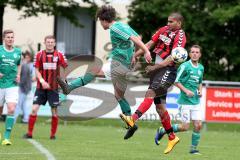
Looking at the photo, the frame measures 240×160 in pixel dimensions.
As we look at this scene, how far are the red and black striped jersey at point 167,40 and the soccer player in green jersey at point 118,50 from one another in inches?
22.3

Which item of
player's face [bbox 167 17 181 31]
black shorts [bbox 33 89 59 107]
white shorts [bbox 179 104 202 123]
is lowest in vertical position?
black shorts [bbox 33 89 59 107]

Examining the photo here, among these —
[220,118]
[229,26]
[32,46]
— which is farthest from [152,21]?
[220,118]

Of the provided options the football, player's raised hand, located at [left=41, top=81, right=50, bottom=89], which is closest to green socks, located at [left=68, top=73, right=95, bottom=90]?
the football

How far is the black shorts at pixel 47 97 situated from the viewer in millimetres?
17141

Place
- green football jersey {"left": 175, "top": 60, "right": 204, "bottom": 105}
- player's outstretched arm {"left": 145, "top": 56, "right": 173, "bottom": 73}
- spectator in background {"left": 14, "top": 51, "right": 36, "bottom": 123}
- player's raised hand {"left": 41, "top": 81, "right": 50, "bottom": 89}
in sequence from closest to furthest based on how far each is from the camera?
player's outstretched arm {"left": 145, "top": 56, "right": 173, "bottom": 73} < green football jersey {"left": 175, "top": 60, "right": 204, "bottom": 105} < player's raised hand {"left": 41, "top": 81, "right": 50, "bottom": 89} < spectator in background {"left": 14, "top": 51, "right": 36, "bottom": 123}

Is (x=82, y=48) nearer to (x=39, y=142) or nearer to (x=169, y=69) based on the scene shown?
(x=39, y=142)

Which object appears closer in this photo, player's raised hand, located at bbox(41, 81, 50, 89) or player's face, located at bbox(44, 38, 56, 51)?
player's raised hand, located at bbox(41, 81, 50, 89)

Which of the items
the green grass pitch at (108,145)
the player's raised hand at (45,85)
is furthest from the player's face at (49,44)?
the green grass pitch at (108,145)

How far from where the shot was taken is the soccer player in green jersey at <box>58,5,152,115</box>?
12.5 m

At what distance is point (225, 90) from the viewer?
74.8 feet

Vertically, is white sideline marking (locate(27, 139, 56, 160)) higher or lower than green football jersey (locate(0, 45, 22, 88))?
lower

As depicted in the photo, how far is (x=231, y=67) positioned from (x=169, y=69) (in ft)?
57.2

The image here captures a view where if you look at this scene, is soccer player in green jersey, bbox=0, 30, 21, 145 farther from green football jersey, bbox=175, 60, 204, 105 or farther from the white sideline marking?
green football jersey, bbox=175, 60, 204, 105

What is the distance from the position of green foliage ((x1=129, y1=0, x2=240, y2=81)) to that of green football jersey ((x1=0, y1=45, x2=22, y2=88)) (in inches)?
563
